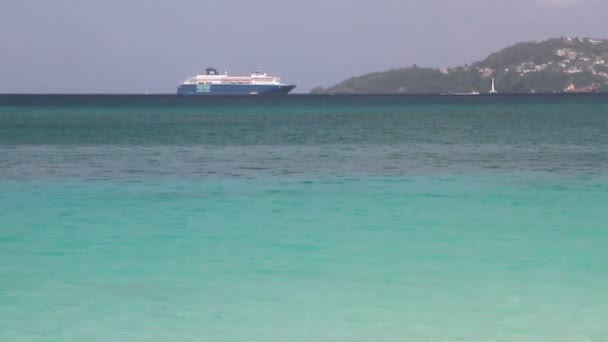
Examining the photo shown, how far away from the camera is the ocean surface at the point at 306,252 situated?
7371 mm

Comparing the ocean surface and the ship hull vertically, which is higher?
the ship hull

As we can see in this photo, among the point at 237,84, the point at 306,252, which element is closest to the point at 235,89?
the point at 237,84

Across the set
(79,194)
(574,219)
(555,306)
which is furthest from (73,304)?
(79,194)

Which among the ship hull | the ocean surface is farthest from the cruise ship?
the ocean surface

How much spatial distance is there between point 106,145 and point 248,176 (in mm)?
13712

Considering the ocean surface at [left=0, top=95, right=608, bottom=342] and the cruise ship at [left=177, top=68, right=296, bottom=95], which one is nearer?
the ocean surface at [left=0, top=95, right=608, bottom=342]

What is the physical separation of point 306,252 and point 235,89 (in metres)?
127

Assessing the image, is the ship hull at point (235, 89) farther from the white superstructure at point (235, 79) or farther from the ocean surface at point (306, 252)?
the ocean surface at point (306, 252)

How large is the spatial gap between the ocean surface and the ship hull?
114 meters

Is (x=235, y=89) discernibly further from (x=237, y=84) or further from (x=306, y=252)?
(x=306, y=252)

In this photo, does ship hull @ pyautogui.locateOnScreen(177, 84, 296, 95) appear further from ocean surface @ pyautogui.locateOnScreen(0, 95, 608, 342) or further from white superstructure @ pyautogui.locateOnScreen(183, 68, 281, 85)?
ocean surface @ pyautogui.locateOnScreen(0, 95, 608, 342)

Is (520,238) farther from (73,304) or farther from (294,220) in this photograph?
(73,304)

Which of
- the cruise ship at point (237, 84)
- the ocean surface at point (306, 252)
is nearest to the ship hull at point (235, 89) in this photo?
the cruise ship at point (237, 84)

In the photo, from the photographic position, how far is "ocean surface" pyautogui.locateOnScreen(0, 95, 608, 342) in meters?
7.37
